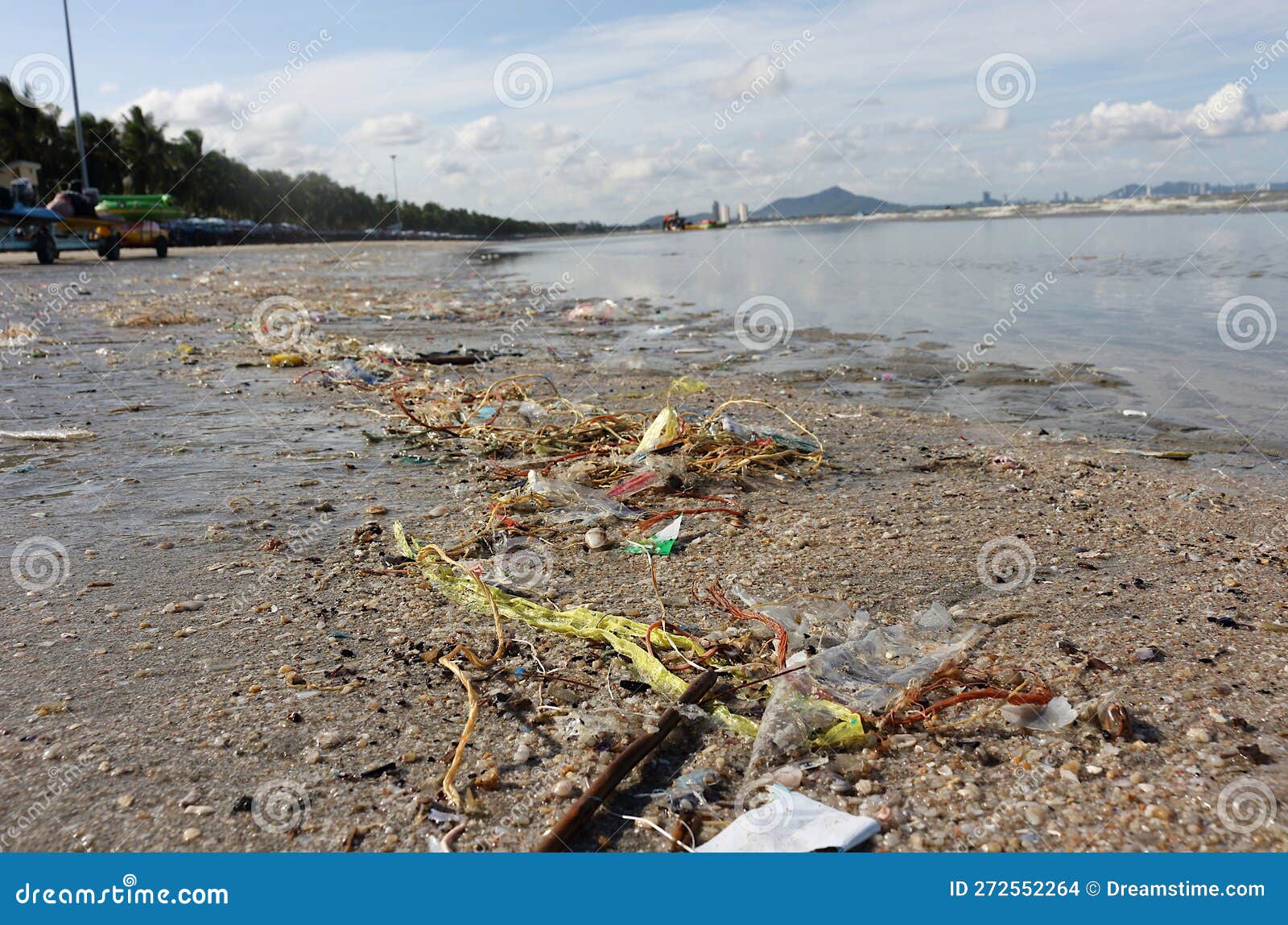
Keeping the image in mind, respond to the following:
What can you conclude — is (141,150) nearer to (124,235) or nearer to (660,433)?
(124,235)

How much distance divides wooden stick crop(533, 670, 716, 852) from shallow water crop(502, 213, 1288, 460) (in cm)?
480

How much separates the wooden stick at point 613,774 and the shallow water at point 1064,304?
15.7ft

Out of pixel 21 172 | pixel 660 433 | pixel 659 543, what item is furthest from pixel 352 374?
pixel 21 172

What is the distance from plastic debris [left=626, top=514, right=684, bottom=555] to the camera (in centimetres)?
371

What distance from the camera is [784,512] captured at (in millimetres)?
4191

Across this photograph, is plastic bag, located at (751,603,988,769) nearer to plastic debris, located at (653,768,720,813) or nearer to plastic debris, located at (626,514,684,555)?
plastic debris, located at (653,768,720,813)

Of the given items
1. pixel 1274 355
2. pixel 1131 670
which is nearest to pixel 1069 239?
pixel 1274 355

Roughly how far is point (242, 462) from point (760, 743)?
3.90 m

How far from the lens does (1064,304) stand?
12617mm

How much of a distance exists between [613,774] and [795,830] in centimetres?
43

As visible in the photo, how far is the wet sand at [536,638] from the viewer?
79.4 inches

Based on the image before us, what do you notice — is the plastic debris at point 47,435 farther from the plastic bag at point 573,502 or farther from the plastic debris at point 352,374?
the plastic bag at point 573,502

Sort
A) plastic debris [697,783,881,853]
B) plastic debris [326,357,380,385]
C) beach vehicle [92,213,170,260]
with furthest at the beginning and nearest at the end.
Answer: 1. beach vehicle [92,213,170,260]
2. plastic debris [326,357,380,385]
3. plastic debris [697,783,881,853]

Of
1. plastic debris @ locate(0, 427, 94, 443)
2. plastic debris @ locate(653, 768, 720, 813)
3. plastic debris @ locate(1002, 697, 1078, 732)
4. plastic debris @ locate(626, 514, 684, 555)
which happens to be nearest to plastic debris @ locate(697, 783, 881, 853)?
plastic debris @ locate(653, 768, 720, 813)
